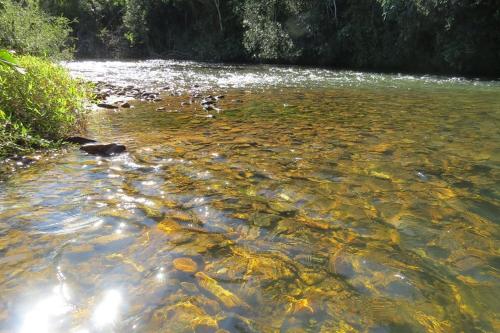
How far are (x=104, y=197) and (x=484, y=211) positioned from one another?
10.1ft

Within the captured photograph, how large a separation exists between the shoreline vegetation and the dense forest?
0.06 meters

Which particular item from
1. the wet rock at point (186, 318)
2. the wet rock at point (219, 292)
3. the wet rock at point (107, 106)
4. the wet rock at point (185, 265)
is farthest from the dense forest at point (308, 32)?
the wet rock at point (186, 318)

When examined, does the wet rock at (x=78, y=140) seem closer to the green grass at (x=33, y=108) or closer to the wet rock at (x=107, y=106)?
the green grass at (x=33, y=108)

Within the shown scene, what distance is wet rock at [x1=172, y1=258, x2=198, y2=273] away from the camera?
Result: 86.2 inches

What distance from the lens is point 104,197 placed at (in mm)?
3203

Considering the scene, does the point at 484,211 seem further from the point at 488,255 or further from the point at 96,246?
the point at 96,246

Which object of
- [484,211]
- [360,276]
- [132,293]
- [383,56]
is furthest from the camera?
[383,56]

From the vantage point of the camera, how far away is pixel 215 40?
31453 mm

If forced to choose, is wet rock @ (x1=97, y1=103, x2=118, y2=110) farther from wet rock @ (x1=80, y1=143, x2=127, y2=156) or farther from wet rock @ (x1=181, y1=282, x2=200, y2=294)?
wet rock @ (x1=181, y1=282, x2=200, y2=294)

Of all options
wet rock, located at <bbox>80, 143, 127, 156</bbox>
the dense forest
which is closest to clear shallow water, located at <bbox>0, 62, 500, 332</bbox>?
wet rock, located at <bbox>80, 143, 127, 156</bbox>

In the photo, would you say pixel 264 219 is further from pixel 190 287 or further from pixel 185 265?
pixel 190 287

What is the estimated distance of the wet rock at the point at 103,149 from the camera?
4.58m

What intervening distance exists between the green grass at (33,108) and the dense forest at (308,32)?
6.18 meters

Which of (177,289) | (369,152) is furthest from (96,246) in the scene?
(369,152)
